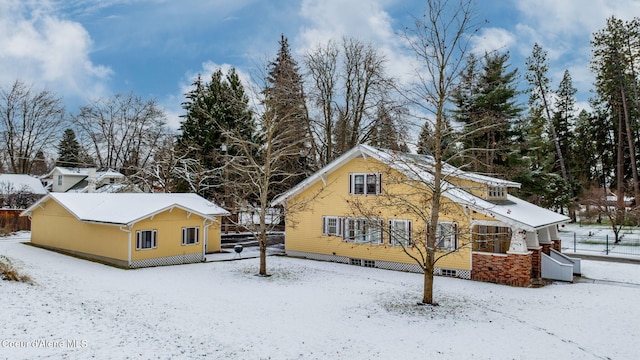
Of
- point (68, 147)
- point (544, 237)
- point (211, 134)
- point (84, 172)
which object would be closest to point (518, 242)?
point (544, 237)

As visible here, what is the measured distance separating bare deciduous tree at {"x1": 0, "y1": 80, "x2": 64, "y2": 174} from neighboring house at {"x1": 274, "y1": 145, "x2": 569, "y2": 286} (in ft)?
125

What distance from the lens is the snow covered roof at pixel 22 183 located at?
40.0 metres

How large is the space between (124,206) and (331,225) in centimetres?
1124

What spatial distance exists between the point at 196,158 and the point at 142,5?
55.4 ft

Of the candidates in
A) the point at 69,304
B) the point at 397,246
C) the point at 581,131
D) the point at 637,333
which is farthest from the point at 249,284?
the point at 581,131

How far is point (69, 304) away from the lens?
1195cm

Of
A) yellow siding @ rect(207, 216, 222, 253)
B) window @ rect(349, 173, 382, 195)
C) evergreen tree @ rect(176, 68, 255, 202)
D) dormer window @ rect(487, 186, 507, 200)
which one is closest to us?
dormer window @ rect(487, 186, 507, 200)

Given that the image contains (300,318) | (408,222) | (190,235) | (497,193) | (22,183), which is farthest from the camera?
(22,183)

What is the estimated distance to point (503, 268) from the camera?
17.2 metres

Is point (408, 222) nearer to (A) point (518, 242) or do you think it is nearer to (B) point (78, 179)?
(A) point (518, 242)

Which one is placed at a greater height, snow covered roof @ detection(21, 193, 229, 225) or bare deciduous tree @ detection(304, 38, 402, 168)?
bare deciduous tree @ detection(304, 38, 402, 168)

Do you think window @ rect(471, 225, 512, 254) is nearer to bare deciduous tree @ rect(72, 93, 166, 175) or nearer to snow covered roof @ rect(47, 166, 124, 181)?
bare deciduous tree @ rect(72, 93, 166, 175)

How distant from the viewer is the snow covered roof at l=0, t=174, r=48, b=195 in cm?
4004

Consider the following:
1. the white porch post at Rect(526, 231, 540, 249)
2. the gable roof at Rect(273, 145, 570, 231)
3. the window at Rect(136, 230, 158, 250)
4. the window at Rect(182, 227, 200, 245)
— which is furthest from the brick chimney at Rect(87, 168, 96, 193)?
the white porch post at Rect(526, 231, 540, 249)
